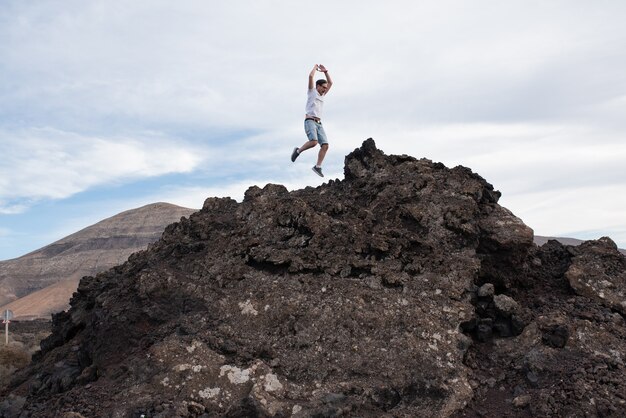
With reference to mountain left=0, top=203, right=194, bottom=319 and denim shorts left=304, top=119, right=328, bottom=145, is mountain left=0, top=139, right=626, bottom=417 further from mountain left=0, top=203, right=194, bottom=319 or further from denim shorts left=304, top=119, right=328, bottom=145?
mountain left=0, top=203, right=194, bottom=319

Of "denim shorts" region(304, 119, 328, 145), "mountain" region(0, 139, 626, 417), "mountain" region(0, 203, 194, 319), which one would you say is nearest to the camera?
"mountain" region(0, 139, 626, 417)

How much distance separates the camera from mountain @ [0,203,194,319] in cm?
7250

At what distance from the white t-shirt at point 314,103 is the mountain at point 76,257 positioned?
63.3 m

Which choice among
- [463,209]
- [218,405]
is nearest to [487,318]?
[463,209]

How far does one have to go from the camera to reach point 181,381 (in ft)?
22.0

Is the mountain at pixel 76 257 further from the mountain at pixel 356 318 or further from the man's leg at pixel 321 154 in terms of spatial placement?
the man's leg at pixel 321 154

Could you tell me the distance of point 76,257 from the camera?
89.1 m

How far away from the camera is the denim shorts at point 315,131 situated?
9523mm

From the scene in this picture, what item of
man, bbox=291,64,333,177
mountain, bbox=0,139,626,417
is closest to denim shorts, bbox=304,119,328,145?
man, bbox=291,64,333,177

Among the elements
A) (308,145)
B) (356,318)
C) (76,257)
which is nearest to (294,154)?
(308,145)

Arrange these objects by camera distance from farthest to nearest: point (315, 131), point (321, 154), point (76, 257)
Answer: point (76, 257) → point (321, 154) → point (315, 131)

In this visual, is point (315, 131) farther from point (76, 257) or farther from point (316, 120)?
point (76, 257)

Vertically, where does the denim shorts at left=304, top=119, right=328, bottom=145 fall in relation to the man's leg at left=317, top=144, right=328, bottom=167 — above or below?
above

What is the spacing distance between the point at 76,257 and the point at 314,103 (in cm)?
8778
